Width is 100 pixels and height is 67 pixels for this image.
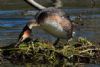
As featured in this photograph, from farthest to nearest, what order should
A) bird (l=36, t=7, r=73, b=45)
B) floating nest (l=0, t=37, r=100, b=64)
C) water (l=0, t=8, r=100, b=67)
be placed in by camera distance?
water (l=0, t=8, r=100, b=67) → floating nest (l=0, t=37, r=100, b=64) → bird (l=36, t=7, r=73, b=45)

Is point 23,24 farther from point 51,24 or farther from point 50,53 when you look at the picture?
point 51,24

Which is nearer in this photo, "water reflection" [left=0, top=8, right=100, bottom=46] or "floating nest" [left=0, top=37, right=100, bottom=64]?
"floating nest" [left=0, top=37, right=100, bottom=64]

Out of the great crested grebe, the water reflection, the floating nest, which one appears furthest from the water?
the great crested grebe

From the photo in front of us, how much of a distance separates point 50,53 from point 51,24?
66 cm

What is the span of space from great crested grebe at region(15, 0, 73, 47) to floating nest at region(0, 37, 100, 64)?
0.81 ft

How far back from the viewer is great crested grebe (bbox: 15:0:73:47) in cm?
1137

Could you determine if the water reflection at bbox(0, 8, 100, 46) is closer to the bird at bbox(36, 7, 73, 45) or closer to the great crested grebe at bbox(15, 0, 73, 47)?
the bird at bbox(36, 7, 73, 45)

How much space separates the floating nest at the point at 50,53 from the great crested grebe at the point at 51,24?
0.81 ft

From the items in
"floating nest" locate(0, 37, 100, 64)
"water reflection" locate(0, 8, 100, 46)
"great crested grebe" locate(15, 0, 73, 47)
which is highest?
"great crested grebe" locate(15, 0, 73, 47)

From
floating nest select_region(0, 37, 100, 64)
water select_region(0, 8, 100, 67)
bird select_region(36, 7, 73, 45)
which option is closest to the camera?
bird select_region(36, 7, 73, 45)

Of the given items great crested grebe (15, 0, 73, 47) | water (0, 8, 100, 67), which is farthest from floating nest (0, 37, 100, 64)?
water (0, 8, 100, 67)

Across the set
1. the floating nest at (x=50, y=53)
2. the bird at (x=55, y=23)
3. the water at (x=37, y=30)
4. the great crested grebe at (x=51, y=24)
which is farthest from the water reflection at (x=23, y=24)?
the great crested grebe at (x=51, y=24)

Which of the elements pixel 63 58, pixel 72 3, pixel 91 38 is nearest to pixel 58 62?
pixel 63 58

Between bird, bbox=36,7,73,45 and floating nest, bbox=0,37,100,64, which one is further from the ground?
bird, bbox=36,7,73,45
